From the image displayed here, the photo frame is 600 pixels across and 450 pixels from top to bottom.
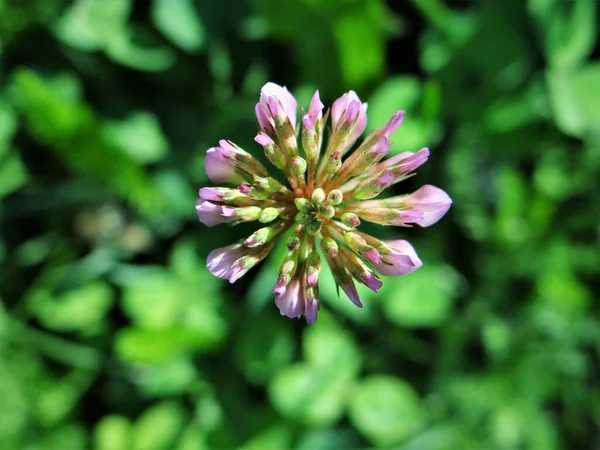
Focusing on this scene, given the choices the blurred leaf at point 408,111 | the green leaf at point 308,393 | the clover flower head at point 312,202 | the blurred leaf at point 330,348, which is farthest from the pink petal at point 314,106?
the green leaf at point 308,393

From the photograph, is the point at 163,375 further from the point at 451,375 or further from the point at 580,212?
the point at 580,212

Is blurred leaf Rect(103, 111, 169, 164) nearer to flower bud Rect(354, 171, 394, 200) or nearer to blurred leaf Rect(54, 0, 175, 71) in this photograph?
blurred leaf Rect(54, 0, 175, 71)

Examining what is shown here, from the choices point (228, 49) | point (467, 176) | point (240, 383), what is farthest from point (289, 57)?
point (240, 383)

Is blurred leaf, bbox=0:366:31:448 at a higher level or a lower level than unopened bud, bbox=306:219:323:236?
lower

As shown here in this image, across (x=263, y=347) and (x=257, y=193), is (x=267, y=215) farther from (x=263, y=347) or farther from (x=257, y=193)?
(x=263, y=347)

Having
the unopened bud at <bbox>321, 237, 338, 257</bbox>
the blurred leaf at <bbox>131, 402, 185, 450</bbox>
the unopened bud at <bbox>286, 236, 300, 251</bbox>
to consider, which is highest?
the unopened bud at <bbox>286, 236, 300, 251</bbox>

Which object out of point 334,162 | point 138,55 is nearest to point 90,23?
point 138,55

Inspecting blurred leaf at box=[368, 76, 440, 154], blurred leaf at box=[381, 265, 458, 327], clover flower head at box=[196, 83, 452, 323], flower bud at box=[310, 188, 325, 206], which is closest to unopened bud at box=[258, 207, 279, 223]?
clover flower head at box=[196, 83, 452, 323]
